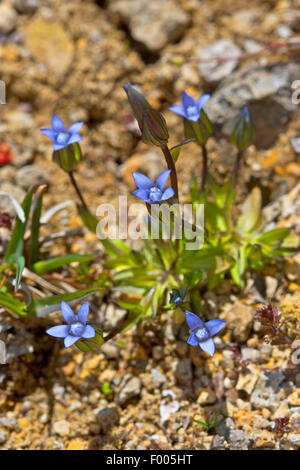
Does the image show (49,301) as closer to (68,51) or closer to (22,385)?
(22,385)

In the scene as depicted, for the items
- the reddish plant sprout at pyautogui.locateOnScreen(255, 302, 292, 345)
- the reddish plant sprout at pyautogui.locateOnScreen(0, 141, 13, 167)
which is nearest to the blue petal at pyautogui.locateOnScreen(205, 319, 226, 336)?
the reddish plant sprout at pyautogui.locateOnScreen(255, 302, 292, 345)

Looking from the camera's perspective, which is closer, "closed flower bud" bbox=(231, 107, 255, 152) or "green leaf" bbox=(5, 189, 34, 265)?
"closed flower bud" bbox=(231, 107, 255, 152)

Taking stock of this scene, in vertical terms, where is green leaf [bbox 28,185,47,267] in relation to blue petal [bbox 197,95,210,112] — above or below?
below

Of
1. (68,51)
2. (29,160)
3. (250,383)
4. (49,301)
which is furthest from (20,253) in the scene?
(68,51)

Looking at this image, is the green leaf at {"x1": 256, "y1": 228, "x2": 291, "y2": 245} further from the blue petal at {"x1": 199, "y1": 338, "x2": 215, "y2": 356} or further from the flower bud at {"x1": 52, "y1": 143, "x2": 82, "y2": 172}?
the flower bud at {"x1": 52, "y1": 143, "x2": 82, "y2": 172}

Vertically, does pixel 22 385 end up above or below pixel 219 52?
below
